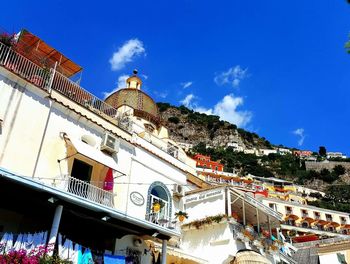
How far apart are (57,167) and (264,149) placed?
132 meters

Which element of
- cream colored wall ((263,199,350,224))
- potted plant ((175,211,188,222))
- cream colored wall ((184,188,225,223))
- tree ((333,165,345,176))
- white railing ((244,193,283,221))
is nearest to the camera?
potted plant ((175,211,188,222))

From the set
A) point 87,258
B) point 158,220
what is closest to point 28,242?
point 87,258

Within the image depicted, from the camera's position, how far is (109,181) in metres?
15.8

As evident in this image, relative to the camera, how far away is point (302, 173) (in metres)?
118

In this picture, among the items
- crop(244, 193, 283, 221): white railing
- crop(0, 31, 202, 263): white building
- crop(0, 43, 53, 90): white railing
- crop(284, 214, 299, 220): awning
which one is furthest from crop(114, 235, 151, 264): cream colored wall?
crop(284, 214, 299, 220): awning

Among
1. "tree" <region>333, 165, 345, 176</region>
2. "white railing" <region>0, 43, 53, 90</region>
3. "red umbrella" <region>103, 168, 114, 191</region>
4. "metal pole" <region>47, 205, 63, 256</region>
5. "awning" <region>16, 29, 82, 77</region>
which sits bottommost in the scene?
"metal pole" <region>47, 205, 63, 256</region>

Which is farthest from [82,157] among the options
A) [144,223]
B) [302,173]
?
[302,173]

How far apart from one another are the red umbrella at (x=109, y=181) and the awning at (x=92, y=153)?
25.6 inches

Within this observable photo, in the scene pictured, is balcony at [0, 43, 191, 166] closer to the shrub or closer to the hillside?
the hillside

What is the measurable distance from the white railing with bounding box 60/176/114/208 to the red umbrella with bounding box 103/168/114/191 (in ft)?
1.23

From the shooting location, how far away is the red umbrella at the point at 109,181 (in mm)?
15648

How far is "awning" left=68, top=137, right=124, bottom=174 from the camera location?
554 inches

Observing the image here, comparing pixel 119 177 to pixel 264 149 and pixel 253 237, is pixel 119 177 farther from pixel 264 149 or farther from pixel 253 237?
pixel 264 149

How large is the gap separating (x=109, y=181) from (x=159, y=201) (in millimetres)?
3719
